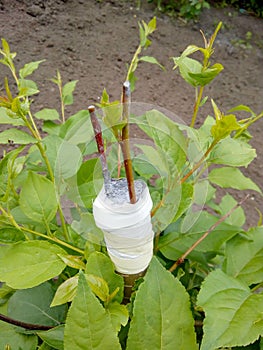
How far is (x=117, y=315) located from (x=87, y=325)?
110 mm

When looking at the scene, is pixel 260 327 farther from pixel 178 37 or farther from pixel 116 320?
pixel 178 37

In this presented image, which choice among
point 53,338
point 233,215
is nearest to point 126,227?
point 53,338

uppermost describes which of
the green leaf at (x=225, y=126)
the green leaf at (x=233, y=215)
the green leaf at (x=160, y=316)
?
the green leaf at (x=225, y=126)

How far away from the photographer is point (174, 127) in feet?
1.81

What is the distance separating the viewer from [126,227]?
44 cm

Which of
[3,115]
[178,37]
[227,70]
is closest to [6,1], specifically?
[178,37]

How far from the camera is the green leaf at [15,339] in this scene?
583mm

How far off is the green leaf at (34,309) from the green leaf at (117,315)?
0.50 feet

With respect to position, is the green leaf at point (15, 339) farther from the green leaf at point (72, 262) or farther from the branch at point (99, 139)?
the branch at point (99, 139)

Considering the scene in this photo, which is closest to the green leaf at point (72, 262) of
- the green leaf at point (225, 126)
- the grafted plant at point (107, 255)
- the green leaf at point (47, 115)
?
the grafted plant at point (107, 255)

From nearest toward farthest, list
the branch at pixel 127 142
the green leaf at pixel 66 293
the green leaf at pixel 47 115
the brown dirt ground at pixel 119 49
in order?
the branch at pixel 127 142 < the green leaf at pixel 66 293 < the green leaf at pixel 47 115 < the brown dirt ground at pixel 119 49

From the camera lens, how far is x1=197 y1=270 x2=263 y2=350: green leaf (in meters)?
0.45

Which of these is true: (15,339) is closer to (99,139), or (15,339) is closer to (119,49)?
(99,139)

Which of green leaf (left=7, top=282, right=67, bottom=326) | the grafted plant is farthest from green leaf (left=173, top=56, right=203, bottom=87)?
green leaf (left=7, top=282, right=67, bottom=326)
